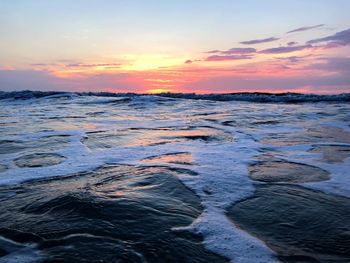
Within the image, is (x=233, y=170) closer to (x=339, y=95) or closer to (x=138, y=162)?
(x=138, y=162)

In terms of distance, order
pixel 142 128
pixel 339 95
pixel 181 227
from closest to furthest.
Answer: pixel 181 227 → pixel 142 128 → pixel 339 95

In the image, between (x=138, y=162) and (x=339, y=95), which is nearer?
(x=138, y=162)

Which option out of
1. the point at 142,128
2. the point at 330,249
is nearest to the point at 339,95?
the point at 142,128

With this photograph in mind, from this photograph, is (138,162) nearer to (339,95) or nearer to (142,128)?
(142,128)

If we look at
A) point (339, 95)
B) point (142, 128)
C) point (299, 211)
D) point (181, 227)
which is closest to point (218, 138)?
point (142, 128)

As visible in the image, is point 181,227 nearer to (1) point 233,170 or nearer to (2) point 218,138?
(1) point 233,170

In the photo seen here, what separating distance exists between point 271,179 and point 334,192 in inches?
23.5

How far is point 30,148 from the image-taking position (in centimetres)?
495

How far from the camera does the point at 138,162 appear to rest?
13.0ft

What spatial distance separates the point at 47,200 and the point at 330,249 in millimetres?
2053

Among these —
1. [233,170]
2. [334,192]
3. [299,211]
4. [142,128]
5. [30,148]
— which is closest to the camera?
[299,211]

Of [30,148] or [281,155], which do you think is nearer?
[281,155]

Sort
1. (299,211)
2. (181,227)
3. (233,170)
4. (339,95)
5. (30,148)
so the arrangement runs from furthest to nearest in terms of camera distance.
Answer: (339,95), (30,148), (233,170), (299,211), (181,227)

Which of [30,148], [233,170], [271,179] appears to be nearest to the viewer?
[271,179]
